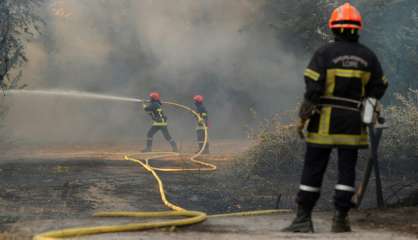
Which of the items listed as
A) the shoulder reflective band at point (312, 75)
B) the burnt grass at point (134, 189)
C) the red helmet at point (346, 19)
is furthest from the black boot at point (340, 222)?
the burnt grass at point (134, 189)

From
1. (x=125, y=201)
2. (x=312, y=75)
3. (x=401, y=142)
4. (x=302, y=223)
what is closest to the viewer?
(x=312, y=75)

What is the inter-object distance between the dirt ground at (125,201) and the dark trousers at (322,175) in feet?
0.94

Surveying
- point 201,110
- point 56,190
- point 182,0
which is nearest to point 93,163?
point 56,190

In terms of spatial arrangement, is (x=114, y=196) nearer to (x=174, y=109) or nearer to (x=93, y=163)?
(x=93, y=163)

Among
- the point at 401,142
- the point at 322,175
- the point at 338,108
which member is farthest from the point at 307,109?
the point at 401,142

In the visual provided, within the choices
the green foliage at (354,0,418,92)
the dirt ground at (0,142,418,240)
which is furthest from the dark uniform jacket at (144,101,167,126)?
the green foliage at (354,0,418,92)

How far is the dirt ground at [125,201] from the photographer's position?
16.6 feet

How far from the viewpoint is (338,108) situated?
17.0ft

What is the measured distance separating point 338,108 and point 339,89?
5.8 inches

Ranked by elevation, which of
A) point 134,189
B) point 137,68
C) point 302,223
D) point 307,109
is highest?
point 137,68

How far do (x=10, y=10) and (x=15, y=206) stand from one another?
2.29 m

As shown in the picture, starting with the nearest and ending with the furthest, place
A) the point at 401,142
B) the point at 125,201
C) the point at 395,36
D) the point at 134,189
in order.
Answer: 1. the point at 125,201
2. the point at 134,189
3. the point at 401,142
4. the point at 395,36

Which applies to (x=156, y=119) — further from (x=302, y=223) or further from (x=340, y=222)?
(x=340, y=222)

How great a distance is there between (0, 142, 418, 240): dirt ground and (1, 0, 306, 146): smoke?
753 centimetres
